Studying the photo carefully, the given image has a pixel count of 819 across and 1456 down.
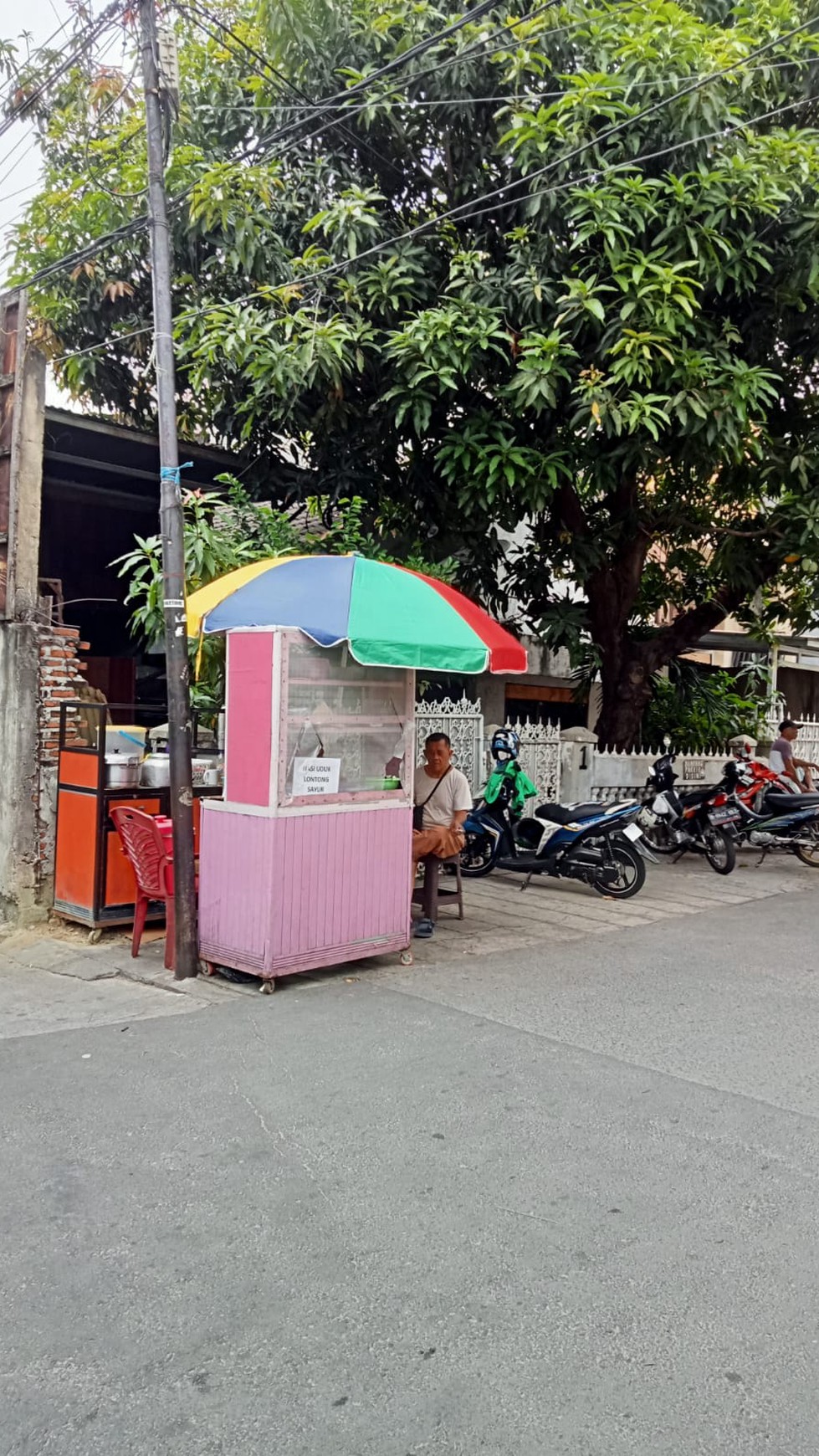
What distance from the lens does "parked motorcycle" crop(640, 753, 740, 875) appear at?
1137 cm

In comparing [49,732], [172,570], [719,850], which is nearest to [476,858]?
[719,850]

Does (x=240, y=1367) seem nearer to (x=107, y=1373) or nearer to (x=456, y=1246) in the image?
(x=107, y=1373)

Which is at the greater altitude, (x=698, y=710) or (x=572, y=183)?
(x=572, y=183)

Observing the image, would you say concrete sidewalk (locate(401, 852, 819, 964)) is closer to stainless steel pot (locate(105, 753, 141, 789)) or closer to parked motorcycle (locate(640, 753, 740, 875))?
parked motorcycle (locate(640, 753, 740, 875))

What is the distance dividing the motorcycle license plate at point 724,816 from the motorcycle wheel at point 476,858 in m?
2.64

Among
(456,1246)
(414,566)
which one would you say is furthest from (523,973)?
(414,566)

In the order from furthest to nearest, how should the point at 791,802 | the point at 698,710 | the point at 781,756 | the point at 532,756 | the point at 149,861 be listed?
the point at 698,710
the point at 781,756
the point at 532,756
the point at 791,802
the point at 149,861

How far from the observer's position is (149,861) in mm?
7023

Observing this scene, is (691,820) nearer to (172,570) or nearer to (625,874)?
(625,874)

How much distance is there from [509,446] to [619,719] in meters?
4.79

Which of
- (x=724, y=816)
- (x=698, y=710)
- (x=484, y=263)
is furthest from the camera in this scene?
(x=698, y=710)

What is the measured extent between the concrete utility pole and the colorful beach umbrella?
24cm

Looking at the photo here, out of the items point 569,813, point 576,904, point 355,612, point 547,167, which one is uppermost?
point 547,167

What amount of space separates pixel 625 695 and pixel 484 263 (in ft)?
18.0
